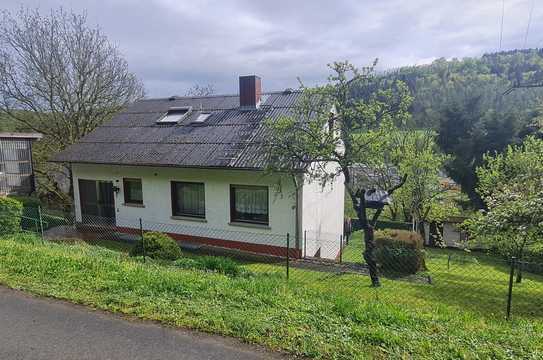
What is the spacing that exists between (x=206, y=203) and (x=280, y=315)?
30.1ft

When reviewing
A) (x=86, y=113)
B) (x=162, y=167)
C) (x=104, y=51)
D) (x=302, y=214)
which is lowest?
(x=302, y=214)

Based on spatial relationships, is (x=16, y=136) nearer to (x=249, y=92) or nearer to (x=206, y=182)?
(x=206, y=182)

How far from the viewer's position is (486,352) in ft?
10.8

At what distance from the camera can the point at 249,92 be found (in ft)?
49.6

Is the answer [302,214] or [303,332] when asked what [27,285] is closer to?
[303,332]

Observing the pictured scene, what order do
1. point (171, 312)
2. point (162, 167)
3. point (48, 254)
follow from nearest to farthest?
point (171, 312) < point (48, 254) < point (162, 167)

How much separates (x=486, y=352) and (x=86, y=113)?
2138cm

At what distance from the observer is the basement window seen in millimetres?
15564

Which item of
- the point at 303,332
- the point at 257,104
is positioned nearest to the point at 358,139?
the point at 303,332

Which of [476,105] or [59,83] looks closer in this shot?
[59,83]

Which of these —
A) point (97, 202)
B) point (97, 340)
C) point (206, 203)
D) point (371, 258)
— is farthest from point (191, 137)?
point (97, 340)

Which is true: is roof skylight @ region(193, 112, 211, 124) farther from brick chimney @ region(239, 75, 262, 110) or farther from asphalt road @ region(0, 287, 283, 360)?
asphalt road @ region(0, 287, 283, 360)

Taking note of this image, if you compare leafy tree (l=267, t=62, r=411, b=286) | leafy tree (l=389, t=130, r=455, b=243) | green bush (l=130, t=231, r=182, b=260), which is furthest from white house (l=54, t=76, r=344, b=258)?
leafy tree (l=389, t=130, r=455, b=243)

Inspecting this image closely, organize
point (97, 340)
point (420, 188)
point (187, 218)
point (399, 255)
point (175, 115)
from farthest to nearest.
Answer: point (420, 188) → point (175, 115) → point (187, 218) → point (399, 255) → point (97, 340)
